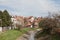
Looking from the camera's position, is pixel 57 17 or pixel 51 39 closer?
pixel 51 39

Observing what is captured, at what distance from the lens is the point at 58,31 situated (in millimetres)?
48531

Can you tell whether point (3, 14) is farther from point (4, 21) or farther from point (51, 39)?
point (51, 39)

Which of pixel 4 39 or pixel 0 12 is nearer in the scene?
pixel 4 39

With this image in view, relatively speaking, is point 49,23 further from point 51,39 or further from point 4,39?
point 4,39

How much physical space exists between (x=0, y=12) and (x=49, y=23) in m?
34.6

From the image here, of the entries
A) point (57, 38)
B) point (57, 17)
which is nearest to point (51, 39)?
point (57, 38)

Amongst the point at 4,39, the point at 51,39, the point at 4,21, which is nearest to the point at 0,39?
the point at 4,39

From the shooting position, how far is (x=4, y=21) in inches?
3137

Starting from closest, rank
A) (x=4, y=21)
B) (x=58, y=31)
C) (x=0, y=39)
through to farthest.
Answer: (x=0, y=39) → (x=58, y=31) → (x=4, y=21)

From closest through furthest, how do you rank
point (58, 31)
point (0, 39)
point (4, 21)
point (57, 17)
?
1. point (0, 39)
2. point (58, 31)
3. point (57, 17)
4. point (4, 21)

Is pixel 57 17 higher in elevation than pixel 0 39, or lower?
higher

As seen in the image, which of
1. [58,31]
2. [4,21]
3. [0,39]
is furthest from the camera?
[4,21]

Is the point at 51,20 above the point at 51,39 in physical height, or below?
above

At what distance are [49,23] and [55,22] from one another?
4.02m
